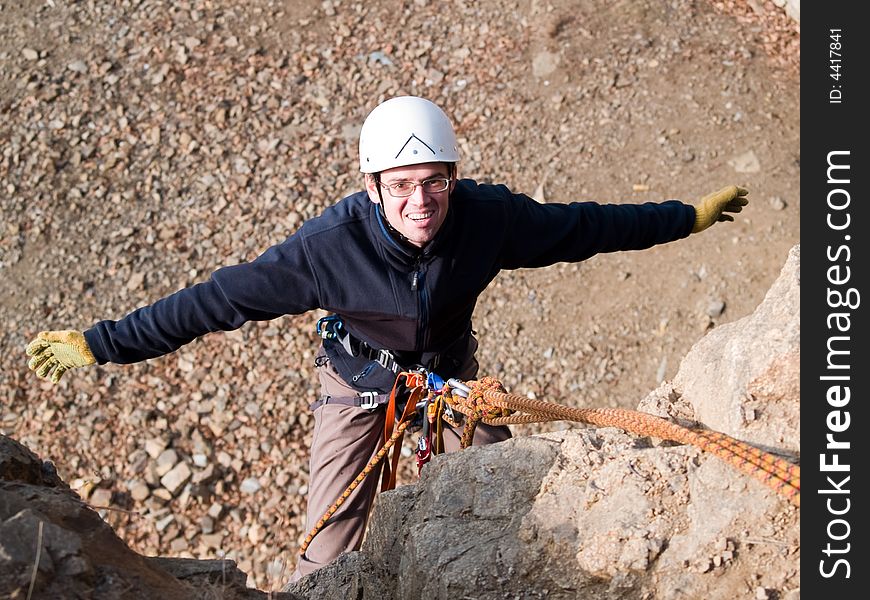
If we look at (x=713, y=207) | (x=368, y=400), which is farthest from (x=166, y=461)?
(x=713, y=207)

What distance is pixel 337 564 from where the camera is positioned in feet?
10.8

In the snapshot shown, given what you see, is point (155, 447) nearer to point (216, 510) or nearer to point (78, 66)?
point (216, 510)

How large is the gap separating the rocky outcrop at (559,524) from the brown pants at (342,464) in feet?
2.96

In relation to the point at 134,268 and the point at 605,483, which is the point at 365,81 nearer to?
the point at 134,268

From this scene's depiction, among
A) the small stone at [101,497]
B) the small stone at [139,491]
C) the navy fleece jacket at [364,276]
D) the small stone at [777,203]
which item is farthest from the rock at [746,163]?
the small stone at [101,497]

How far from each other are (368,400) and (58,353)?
1.39 metres

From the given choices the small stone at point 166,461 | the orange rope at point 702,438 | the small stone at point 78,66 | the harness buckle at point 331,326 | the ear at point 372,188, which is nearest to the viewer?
the orange rope at point 702,438

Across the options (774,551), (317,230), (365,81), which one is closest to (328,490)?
(317,230)

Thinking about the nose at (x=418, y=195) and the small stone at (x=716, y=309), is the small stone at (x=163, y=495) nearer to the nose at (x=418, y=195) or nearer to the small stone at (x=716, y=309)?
the nose at (x=418, y=195)

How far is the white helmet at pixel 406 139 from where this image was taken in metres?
3.57

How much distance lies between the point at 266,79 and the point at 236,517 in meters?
4.00

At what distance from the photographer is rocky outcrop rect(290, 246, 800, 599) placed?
2.51 m

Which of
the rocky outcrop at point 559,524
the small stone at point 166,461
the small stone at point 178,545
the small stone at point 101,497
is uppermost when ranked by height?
the rocky outcrop at point 559,524

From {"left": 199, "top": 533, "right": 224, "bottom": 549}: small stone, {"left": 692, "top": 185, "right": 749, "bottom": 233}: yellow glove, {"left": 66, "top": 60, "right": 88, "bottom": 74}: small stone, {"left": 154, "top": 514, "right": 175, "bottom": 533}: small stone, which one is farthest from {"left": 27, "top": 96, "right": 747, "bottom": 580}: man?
{"left": 66, "top": 60, "right": 88, "bottom": 74}: small stone
